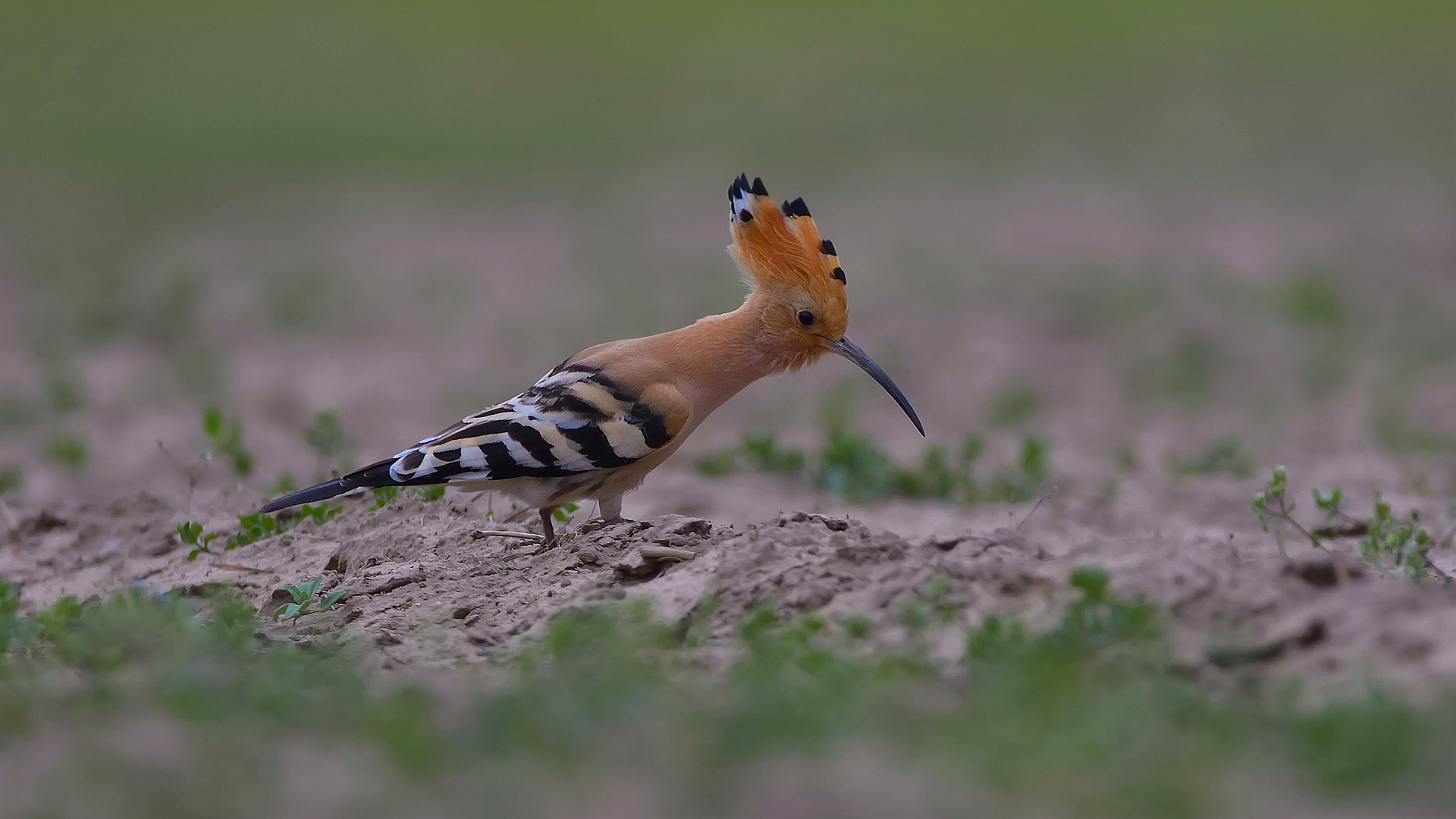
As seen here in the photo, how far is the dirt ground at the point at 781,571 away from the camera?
2.81 meters

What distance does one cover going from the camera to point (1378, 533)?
13.6ft

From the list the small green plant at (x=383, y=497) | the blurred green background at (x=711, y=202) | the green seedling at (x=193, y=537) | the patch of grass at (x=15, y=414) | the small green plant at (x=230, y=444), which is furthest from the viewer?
the blurred green background at (x=711, y=202)

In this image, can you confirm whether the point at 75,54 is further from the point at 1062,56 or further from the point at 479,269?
the point at 1062,56

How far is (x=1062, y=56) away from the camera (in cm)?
1773

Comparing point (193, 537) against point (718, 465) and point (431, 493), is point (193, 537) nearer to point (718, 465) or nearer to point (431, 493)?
point (431, 493)

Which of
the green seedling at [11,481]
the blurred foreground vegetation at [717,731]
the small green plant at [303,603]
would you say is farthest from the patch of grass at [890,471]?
the blurred foreground vegetation at [717,731]

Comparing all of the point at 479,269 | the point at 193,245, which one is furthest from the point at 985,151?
the point at 193,245

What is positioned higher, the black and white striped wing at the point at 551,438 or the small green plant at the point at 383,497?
the black and white striped wing at the point at 551,438

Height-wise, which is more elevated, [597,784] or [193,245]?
[193,245]

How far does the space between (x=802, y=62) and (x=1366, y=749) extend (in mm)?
17169

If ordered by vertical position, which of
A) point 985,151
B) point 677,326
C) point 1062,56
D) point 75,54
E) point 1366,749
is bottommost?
point 1366,749

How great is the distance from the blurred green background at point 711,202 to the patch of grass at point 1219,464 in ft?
2.67

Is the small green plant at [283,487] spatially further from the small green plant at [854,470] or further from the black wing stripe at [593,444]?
the small green plant at [854,470]

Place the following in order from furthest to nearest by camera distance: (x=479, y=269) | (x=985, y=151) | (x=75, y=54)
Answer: (x=75, y=54)
(x=985, y=151)
(x=479, y=269)
